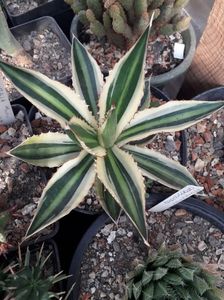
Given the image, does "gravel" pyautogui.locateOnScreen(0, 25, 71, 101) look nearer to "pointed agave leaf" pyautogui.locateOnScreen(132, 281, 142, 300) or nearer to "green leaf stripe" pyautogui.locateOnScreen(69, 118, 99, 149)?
"green leaf stripe" pyautogui.locateOnScreen(69, 118, 99, 149)

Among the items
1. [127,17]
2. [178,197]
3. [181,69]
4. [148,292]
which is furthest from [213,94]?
[148,292]

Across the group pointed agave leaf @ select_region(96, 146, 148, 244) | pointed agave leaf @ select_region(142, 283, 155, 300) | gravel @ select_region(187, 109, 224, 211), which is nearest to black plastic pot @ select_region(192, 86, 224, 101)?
gravel @ select_region(187, 109, 224, 211)

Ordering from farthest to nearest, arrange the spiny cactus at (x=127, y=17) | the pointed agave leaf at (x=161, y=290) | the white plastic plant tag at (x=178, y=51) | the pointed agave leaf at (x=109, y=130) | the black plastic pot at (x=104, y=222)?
1. the white plastic plant tag at (x=178, y=51)
2. the spiny cactus at (x=127, y=17)
3. the black plastic pot at (x=104, y=222)
4. the pointed agave leaf at (x=161, y=290)
5. the pointed agave leaf at (x=109, y=130)

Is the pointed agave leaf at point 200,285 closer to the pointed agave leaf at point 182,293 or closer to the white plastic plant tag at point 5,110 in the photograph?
the pointed agave leaf at point 182,293

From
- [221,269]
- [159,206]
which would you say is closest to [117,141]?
[159,206]

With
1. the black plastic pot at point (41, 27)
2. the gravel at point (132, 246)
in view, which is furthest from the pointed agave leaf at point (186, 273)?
the black plastic pot at point (41, 27)

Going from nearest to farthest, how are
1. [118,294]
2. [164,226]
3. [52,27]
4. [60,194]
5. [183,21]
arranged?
[60,194] < [118,294] < [164,226] < [183,21] < [52,27]

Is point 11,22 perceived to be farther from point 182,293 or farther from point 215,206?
point 182,293
